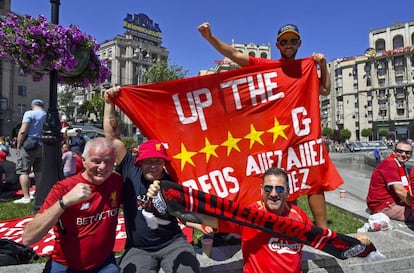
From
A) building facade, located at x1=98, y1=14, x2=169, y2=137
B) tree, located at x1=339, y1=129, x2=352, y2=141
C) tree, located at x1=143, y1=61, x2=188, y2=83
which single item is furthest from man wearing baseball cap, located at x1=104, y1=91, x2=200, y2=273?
tree, located at x1=339, y1=129, x2=352, y2=141

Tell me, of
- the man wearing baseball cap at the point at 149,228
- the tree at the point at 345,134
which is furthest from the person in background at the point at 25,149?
the tree at the point at 345,134

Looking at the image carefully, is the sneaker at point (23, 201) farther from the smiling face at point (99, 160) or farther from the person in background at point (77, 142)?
the smiling face at point (99, 160)

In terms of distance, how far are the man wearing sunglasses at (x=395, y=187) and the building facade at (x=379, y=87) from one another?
6965 cm

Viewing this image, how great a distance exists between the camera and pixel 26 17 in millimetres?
4309

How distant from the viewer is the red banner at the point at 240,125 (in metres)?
3.26

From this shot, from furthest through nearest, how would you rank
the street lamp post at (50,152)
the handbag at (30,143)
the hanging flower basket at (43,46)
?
the handbag at (30,143)
the street lamp post at (50,152)
the hanging flower basket at (43,46)

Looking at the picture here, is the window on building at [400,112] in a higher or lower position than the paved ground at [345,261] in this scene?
higher

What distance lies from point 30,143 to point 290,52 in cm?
486

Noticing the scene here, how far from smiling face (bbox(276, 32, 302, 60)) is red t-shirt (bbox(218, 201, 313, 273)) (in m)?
1.84

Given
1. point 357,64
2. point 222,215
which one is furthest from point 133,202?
point 357,64

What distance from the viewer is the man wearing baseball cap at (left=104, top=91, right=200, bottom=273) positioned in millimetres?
2479

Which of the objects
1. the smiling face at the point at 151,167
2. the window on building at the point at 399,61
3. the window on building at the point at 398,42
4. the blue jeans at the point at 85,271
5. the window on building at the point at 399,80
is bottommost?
the blue jeans at the point at 85,271

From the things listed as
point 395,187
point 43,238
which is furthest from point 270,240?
point 395,187

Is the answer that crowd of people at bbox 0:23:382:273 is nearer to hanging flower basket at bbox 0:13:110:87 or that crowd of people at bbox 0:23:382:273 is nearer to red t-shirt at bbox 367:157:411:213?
red t-shirt at bbox 367:157:411:213
